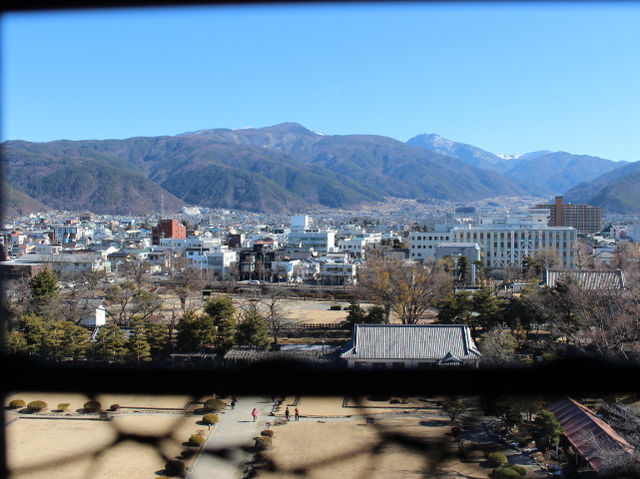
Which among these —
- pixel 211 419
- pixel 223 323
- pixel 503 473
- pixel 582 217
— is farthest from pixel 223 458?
pixel 582 217

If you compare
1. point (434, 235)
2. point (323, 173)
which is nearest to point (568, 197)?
point (323, 173)

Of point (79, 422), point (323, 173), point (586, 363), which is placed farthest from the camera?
point (323, 173)

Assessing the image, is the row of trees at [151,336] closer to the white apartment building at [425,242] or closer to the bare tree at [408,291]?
the bare tree at [408,291]

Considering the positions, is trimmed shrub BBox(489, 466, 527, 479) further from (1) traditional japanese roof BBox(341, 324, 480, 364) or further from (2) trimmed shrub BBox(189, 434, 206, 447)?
(1) traditional japanese roof BBox(341, 324, 480, 364)

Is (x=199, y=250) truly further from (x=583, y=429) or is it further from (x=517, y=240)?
(x=583, y=429)

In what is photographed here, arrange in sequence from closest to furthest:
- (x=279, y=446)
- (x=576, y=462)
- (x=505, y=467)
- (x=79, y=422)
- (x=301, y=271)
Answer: (x=279, y=446), (x=79, y=422), (x=576, y=462), (x=505, y=467), (x=301, y=271)

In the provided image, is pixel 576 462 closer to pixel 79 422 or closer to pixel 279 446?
pixel 279 446
